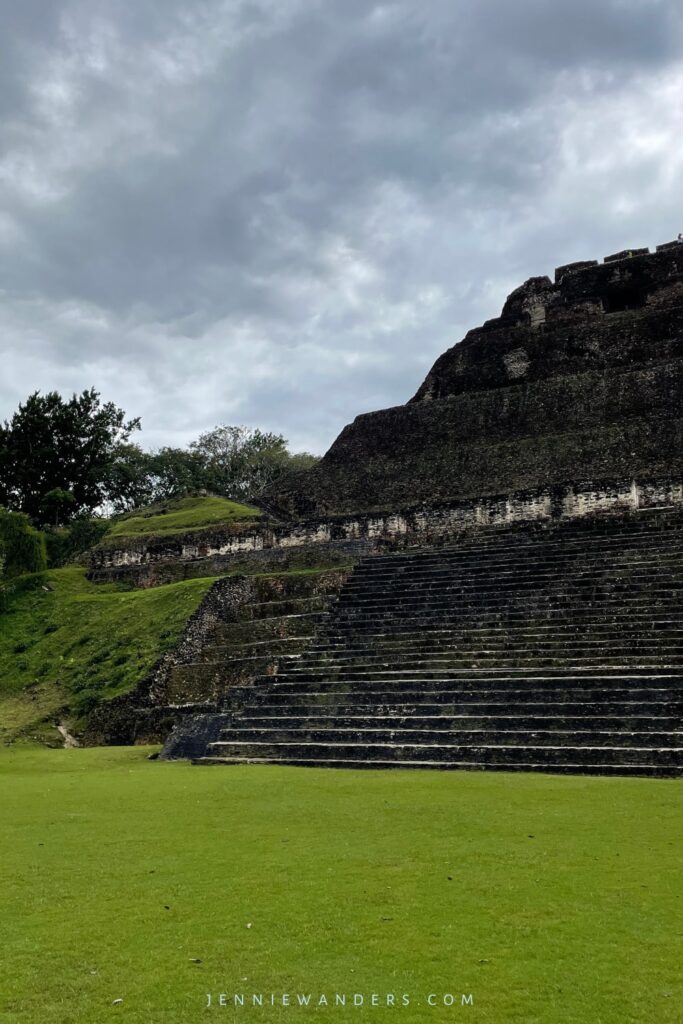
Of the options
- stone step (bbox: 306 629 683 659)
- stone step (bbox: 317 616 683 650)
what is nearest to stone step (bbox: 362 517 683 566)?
stone step (bbox: 317 616 683 650)

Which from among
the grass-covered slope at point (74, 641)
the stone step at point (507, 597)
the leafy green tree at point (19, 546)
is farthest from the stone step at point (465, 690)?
the leafy green tree at point (19, 546)

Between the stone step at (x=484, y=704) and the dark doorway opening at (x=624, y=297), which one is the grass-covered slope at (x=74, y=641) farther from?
the dark doorway opening at (x=624, y=297)

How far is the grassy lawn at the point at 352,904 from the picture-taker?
2488 mm

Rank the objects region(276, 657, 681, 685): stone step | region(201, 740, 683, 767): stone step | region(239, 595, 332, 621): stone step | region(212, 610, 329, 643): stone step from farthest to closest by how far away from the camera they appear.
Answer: region(239, 595, 332, 621): stone step → region(212, 610, 329, 643): stone step → region(276, 657, 681, 685): stone step → region(201, 740, 683, 767): stone step

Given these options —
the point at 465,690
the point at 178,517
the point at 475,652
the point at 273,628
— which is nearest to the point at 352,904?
the point at 465,690

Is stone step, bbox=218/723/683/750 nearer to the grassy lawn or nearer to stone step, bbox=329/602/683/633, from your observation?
the grassy lawn

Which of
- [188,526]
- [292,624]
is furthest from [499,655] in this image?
[188,526]

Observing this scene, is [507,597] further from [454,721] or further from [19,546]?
[19,546]

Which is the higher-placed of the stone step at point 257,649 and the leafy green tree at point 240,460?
the leafy green tree at point 240,460

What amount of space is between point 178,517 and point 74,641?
26.4 ft

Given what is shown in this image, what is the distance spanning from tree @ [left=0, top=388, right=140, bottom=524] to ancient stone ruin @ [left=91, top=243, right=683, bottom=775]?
897 centimetres

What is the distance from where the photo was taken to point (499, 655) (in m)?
8.88

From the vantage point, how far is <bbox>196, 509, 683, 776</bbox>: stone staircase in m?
7.09

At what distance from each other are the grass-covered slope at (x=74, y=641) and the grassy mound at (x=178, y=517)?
376cm
